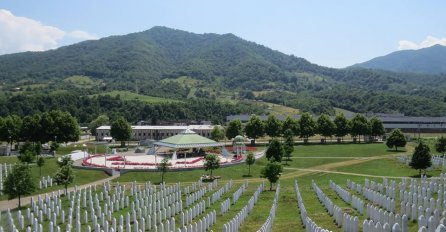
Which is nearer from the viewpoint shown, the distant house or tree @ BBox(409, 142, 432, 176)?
tree @ BBox(409, 142, 432, 176)

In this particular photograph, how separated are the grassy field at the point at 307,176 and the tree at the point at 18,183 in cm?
1049

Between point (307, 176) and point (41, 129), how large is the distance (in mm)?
47731

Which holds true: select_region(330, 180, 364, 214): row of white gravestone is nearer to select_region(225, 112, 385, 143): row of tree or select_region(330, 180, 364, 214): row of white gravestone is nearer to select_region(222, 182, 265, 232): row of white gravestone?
select_region(222, 182, 265, 232): row of white gravestone

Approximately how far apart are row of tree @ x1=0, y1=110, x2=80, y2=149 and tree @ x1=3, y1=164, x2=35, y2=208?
136ft

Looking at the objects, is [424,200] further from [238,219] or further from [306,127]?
[306,127]

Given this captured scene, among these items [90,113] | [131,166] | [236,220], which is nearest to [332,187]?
[236,220]

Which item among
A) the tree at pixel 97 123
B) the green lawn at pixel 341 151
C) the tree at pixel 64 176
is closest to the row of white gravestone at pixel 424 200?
the tree at pixel 64 176

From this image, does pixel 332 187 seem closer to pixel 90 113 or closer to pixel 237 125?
pixel 237 125

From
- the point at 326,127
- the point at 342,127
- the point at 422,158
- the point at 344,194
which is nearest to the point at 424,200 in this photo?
the point at 344,194

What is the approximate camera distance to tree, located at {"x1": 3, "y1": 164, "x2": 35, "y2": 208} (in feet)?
134

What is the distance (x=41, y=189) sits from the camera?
49406 millimetres

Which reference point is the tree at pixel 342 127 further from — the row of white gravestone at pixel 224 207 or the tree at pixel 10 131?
the row of white gravestone at pixel 224 207

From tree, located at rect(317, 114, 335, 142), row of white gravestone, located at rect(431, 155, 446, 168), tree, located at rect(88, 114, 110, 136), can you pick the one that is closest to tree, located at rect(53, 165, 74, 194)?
row of white gravestone, located at rect(431, 155, 446, 168)

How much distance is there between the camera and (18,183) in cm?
4103
